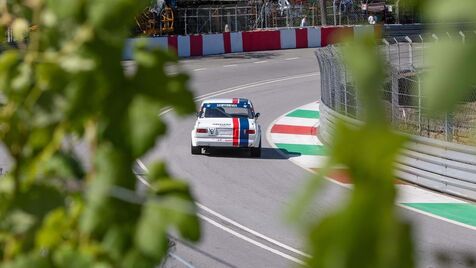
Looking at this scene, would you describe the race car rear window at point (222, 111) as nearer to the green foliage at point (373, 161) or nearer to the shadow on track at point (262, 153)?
the shadow on track at point (262, 153)

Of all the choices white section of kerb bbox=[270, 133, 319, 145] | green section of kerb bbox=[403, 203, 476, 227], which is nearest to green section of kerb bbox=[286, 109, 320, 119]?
white section of kerb bbox=[270, 133, 319, 145]

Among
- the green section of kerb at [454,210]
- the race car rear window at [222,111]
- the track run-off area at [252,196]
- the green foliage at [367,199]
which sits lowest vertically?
the green section of kerb at [454,210]

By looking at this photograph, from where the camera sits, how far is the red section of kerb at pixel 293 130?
907 inches

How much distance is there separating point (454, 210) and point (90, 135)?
14.3 metres

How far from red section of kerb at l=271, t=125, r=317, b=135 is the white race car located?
3114mm

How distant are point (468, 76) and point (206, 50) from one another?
39.1m

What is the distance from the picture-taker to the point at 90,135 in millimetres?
1261

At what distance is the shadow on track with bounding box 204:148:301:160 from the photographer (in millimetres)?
19805

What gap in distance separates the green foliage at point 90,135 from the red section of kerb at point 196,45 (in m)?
37.7

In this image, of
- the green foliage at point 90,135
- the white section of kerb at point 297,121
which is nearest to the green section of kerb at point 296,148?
the white section of kerb at point 297,121

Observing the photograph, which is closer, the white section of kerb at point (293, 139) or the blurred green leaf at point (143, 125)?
the blurred green leaf at point (143, 125)

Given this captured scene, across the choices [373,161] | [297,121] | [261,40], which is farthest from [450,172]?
[261,40]

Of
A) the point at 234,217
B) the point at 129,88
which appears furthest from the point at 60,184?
the point at 234,217

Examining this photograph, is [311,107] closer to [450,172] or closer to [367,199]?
[450,172]
